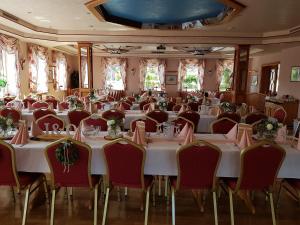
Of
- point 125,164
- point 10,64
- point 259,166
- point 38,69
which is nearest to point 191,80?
point 38,69

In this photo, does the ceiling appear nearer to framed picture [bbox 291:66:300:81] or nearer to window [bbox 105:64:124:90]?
framed picture [bbox 291:66:300:81]

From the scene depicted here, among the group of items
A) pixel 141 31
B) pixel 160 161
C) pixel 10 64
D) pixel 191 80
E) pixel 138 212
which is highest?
pixel 141 31

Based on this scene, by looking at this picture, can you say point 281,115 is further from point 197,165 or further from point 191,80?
point 191,80

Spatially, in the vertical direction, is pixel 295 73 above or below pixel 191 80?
above

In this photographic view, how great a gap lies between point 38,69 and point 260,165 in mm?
11647

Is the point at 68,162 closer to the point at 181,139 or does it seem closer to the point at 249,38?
the point at 181,139

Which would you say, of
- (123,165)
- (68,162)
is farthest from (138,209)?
(68,162)

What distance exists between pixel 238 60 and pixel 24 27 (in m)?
8.09

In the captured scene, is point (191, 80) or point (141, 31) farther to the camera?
point (191, 80)

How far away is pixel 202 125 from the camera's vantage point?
648 cm

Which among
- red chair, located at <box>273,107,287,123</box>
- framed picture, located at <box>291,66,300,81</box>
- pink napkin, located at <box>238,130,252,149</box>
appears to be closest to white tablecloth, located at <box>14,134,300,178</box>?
pink napkin, located at <box>238,130,252,149</box>

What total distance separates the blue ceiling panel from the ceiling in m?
0.06

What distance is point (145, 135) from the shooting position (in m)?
3.80

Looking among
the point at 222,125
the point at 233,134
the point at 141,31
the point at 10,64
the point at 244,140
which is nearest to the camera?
the point at 244,140
